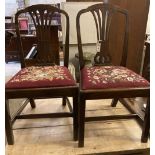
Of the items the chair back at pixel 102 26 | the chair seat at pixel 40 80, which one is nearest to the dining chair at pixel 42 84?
the chair seat at pixel 40 80

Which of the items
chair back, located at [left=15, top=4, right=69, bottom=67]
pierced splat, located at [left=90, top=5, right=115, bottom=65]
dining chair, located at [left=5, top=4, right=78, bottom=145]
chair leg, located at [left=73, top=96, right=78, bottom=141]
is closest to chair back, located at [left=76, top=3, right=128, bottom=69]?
pierced splat, located at [left=90, top=5, right=115, bottom=65]

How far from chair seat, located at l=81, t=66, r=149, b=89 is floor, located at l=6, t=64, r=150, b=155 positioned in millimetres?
392

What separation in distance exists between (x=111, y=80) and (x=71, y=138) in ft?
1.58

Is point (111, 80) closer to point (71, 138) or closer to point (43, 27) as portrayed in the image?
point (71, 138)

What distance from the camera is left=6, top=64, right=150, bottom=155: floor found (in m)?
1.27

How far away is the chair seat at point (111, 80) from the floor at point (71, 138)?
392 millimetres

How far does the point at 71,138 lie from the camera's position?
138 centimetres

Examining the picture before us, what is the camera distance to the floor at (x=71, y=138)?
49.9 inches

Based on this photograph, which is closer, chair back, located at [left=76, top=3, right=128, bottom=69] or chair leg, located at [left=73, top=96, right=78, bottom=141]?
chair leg, located at [left=73, top=96, right=78, bottom=141]

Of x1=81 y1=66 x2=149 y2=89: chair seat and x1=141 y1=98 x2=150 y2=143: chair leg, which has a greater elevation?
x1=81 y1=66 x2=149 y2=89: chair seat

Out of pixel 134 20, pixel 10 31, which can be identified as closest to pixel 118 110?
pixel 134 20

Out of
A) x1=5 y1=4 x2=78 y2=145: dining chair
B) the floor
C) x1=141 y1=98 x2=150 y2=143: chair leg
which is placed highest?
x1=5 y1=4 x2=78 y2=145: dining chair

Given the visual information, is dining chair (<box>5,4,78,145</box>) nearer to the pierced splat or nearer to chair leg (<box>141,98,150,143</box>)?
the pierced splat

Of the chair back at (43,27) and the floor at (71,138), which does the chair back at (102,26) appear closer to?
the chair back at (43,27)
